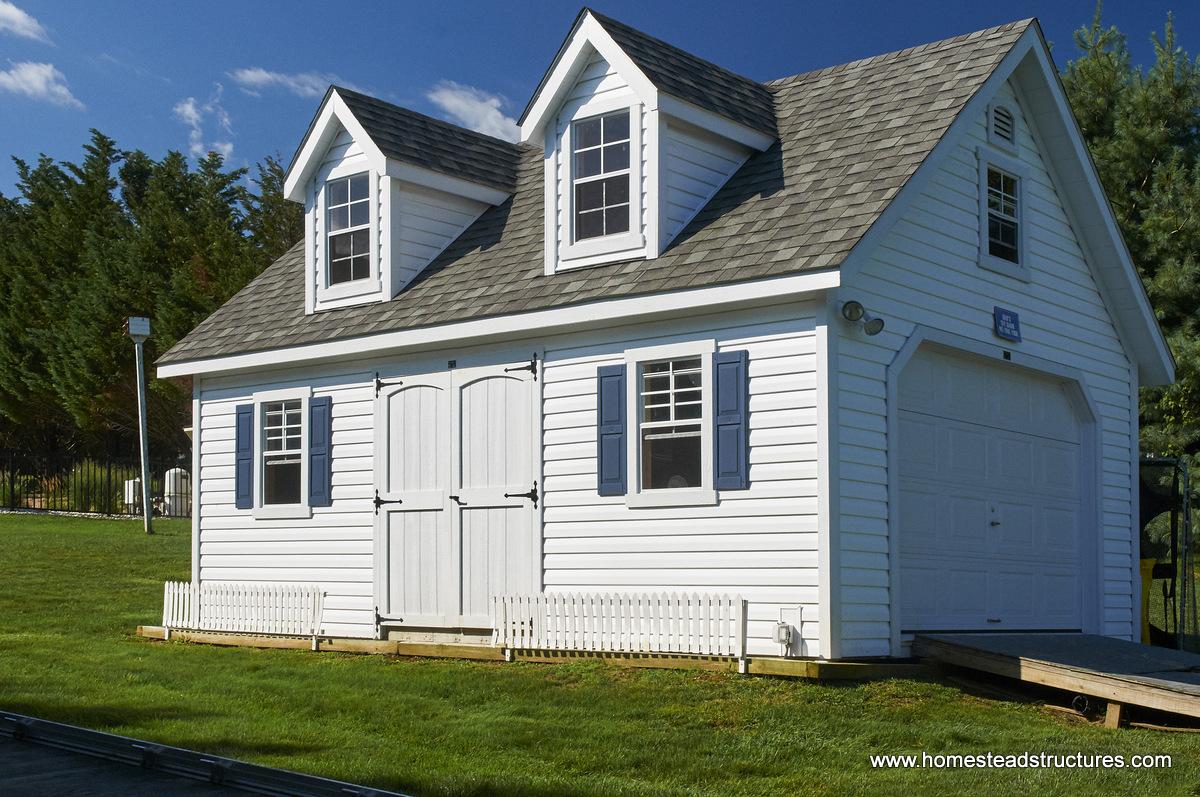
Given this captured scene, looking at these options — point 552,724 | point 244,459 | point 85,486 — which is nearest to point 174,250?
point 85,486

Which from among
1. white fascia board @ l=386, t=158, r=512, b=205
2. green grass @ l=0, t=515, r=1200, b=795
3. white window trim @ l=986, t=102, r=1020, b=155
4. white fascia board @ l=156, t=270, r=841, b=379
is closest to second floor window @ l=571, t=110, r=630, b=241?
white fascia board @ l=156, t=270, r=841, b=379

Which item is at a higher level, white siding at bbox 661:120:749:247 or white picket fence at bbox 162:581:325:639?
white siding at bbox 661:120:749:247

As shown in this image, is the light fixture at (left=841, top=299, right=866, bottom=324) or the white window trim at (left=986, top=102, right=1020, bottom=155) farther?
the white window trim at (left=986, top=102, right=1020, bottom=155)

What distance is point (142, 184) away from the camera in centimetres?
5316

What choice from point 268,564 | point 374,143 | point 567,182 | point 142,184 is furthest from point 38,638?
point 142,184

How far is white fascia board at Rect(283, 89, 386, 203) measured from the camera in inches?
658

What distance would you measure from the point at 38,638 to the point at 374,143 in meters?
6.80

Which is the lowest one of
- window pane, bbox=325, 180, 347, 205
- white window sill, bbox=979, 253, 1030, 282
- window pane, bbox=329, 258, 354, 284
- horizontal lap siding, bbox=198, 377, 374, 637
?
horizontal lap siding, bbox=198, 377, 374, 637

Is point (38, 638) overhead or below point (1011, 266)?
below

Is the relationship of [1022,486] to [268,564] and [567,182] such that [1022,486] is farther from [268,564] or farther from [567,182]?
[268,564]

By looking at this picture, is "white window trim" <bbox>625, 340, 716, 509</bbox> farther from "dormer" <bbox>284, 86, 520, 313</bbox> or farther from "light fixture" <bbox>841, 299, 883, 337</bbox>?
"dormer" <bbox>284, 86, 520, 313</bbox>

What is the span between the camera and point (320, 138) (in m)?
17.1

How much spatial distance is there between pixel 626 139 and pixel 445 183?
3.20 meters

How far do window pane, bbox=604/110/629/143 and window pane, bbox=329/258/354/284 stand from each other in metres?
4.04
